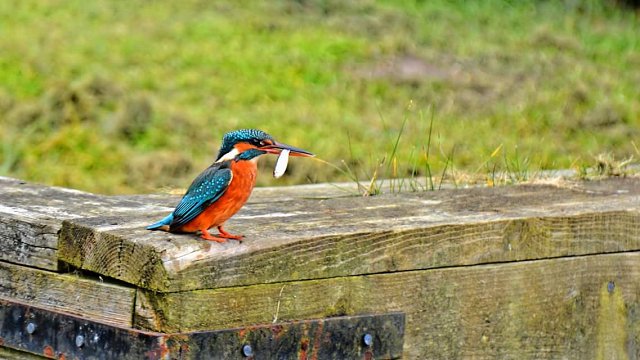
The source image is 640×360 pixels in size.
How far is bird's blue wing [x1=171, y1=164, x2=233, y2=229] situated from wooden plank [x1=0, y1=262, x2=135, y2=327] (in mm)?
195

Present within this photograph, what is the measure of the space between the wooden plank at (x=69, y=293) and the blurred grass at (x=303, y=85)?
167 centimetres

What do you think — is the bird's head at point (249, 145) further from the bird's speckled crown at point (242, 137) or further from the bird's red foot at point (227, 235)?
the bird's red foot at point (227, 235)

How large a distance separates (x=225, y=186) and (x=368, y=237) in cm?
38

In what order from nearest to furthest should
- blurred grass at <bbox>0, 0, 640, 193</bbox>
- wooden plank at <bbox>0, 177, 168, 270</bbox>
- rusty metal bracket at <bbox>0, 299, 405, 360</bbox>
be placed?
rusty metal bracket at <bbox>0, 299, 405, 360</bbox> → wooden plank at <bbox>0, 177, 168, 270</bbox> → blurred grass at <bbox>0, 0, 640, 193</bbox>

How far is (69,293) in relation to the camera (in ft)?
8.84

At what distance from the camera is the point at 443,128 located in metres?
6.30

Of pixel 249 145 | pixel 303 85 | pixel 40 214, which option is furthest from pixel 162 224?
pixel 303 85

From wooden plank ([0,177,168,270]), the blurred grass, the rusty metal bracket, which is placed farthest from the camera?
the blurred grass

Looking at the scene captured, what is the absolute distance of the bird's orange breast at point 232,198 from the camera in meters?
2.61

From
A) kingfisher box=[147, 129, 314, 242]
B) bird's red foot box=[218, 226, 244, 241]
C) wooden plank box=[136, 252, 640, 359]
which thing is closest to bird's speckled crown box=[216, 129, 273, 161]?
kingfisher box=[147, 129, 314, 242]

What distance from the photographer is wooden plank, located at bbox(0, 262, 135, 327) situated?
8.49ft

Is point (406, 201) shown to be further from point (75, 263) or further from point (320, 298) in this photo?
point (75, 263)

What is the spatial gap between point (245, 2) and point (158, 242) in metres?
5.95

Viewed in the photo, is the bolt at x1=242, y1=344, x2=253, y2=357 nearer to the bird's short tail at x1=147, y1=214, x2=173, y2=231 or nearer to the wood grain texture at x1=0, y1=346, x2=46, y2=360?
the bird's short tail at x1=147, y1=214, x2=173, y2=231
